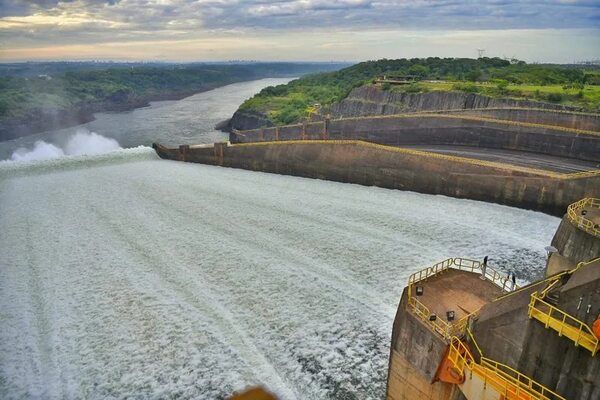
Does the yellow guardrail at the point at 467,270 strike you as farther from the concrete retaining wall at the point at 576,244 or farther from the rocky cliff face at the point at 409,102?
the rocky cliff face at the point at 409,102

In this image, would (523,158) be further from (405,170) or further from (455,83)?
(455,83)

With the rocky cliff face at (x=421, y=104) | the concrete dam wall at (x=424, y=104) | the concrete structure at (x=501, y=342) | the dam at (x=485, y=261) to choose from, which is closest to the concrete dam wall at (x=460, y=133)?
the dam at (x=485, y=261)

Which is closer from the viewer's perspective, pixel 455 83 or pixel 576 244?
pixel 576 244

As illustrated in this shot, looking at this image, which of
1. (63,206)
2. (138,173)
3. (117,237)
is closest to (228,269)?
(117,237)

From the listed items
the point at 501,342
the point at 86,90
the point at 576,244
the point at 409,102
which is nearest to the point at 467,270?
the point at 576,244

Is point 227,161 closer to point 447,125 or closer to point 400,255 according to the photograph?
point 447,125

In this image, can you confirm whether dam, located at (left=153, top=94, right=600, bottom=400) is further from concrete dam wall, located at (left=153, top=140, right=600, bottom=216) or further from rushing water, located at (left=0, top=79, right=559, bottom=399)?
rushing water, located at (left=0, top=79, right=559, bottom=399)
